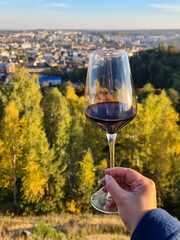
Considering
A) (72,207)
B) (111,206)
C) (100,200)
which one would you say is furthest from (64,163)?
(111,206)

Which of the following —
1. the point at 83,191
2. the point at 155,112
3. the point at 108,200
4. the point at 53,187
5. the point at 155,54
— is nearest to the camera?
the point at 108,200

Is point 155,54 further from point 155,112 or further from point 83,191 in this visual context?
point 83,191

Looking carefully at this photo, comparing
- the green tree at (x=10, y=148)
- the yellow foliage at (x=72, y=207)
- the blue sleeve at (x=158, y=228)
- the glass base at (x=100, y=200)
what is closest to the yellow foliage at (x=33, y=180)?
the green tree at (x=10, y=148)

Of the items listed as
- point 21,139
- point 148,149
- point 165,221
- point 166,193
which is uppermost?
point 165,221

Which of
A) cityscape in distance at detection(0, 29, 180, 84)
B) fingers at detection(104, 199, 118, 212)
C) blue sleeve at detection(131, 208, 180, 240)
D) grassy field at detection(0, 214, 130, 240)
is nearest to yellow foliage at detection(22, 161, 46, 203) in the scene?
grassy field at detection(0, 214, 130, 240)

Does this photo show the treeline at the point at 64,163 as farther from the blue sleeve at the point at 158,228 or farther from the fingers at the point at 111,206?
the blue sleeve at the point at 158,228

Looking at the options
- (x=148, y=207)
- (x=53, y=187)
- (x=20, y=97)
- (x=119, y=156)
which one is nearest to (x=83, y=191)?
(x=53, y=187)

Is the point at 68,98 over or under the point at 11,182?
over
